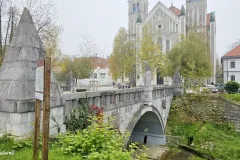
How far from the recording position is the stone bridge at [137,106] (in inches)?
267

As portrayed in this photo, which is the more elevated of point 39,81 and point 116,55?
point 116,55

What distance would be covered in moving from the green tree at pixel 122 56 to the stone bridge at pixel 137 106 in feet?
46.3

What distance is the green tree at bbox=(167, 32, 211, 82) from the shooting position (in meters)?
21.8

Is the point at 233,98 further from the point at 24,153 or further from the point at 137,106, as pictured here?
the point at 24,153

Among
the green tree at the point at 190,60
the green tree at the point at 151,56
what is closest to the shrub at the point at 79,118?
→ the green tree at the point at 190,60

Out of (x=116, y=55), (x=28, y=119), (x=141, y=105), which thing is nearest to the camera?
(x=28, y=119)

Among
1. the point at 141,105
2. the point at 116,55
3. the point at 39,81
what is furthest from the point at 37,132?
the point at 116,55

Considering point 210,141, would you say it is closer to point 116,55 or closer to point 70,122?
point 70,122

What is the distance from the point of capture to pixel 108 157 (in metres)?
3.33

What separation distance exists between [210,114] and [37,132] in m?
16.6

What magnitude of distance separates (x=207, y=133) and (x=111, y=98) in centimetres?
959

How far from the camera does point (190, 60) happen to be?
22.2 meters

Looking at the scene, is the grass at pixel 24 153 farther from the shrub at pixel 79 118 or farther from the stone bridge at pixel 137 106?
the stone bridge at pixel 137 106

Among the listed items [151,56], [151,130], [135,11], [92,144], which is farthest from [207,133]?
[135,11]
